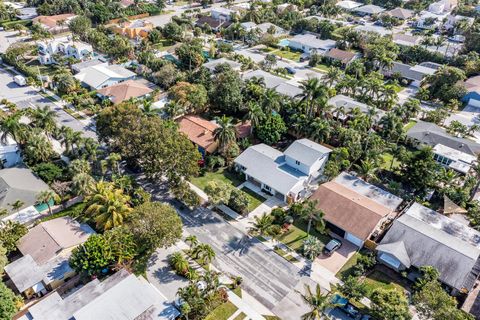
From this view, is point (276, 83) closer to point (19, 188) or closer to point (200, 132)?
point (200, 132)

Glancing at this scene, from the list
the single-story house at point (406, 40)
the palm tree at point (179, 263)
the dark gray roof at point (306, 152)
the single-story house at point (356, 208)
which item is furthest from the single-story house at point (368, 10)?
the palm tree at point (179, 263)

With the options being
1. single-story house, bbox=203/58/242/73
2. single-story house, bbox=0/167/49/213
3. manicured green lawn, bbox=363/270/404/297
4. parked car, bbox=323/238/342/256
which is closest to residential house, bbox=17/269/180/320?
single-story house, bbox=0/167/49/213

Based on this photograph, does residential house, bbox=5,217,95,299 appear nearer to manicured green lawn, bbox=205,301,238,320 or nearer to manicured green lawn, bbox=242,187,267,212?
manicured green lawn, bbox=205,301,238,320

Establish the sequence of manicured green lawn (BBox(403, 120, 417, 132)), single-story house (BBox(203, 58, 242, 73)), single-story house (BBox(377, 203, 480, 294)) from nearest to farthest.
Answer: single-story house (BBox(377, 203, 480, 294))
manicured green lawn (BBox(403, 120, 417, 132))
single-story house (BBox(203, 58, 242, 73))

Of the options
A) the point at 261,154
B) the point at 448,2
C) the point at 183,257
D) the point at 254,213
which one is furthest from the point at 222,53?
the point at 448,2

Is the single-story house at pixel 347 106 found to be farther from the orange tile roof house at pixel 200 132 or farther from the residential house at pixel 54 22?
the residential house at pixel 54 22

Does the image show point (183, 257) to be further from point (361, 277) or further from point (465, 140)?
point (465, 140)
